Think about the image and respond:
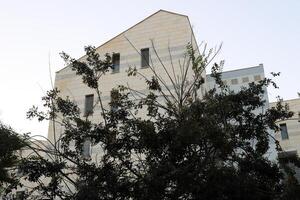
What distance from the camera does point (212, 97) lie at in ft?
31.8

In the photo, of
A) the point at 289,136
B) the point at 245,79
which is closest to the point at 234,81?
the point at 245,79

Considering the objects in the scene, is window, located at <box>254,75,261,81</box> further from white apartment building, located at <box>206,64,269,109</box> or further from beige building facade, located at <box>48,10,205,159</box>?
beige building facade, located at <box>48,10,205,159</box>

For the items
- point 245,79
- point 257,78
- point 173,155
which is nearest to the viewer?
point 173,155

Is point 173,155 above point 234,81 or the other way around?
the other way around

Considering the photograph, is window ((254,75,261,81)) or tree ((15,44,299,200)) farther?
window ((254,75,261,81))

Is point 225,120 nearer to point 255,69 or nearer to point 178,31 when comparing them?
point 178,31

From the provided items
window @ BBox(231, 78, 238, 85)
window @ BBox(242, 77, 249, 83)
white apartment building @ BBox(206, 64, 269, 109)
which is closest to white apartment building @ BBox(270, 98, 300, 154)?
white apartment building @ BBox(206, 64, 269, 109)

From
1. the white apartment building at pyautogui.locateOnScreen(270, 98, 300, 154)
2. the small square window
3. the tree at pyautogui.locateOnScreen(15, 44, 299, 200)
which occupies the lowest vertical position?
the tree at pyautogui.locateOnScreen(15, 44, 299, 200)

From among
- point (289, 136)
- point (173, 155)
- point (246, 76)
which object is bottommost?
point (173, 155)

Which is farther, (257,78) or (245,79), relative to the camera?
(245,79)

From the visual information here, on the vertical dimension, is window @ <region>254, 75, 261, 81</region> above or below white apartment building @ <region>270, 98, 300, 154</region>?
above

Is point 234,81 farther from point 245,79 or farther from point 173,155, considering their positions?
point 173,155

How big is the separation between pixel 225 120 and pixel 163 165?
2.17m

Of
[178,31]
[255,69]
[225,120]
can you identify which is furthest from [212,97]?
[255,69]
